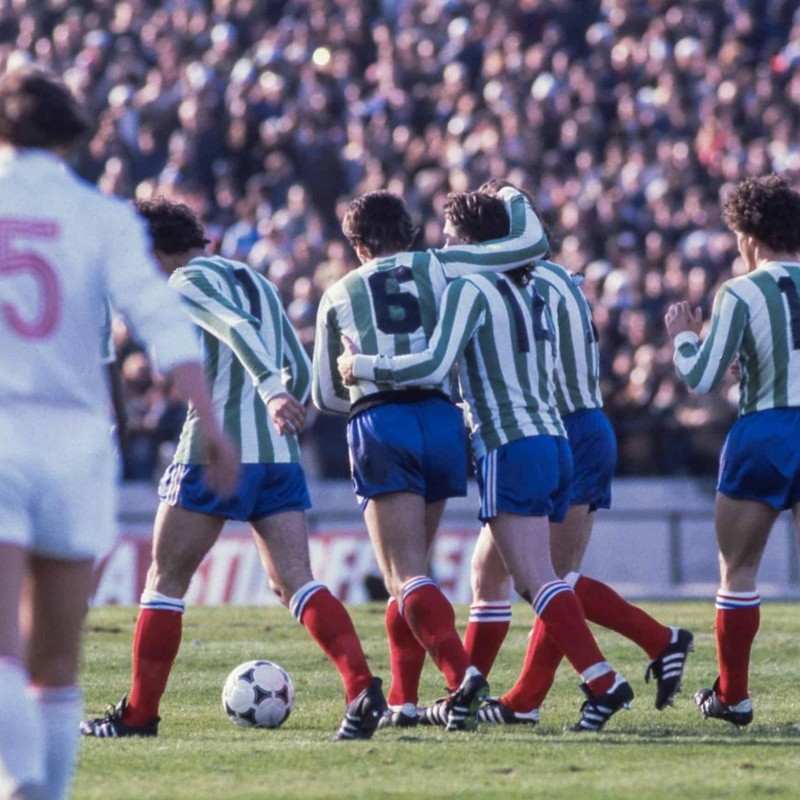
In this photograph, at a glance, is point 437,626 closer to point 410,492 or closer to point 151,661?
point 410,492

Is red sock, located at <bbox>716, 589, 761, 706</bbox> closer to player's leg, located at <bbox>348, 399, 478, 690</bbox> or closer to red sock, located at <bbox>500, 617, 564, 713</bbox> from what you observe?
red sock, located at <bbox>500, 617, 564, 713</bbox>

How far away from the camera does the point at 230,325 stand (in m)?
7.14

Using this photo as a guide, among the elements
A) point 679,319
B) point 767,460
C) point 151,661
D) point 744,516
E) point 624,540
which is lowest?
point 624,540

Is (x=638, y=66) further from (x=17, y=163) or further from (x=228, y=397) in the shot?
(x=17, y=163)

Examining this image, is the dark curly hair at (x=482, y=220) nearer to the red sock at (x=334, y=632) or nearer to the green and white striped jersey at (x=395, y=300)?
the green and white striped jersey at (x=395, y=300)

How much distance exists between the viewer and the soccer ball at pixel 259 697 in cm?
782

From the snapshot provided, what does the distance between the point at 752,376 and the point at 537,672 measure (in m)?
1.48

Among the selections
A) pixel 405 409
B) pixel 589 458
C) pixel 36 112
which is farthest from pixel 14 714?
pixel 589 458

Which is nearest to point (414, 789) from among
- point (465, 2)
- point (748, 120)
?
point (748, 120)

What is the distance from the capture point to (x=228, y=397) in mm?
7574

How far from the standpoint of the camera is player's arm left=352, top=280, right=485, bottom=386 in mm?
7227

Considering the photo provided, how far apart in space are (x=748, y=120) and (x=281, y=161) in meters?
5.30

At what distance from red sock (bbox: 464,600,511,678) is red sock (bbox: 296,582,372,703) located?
31.9 inches

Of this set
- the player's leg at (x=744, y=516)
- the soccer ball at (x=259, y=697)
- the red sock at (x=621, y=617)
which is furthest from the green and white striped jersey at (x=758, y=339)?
the soccer ball at (x=259, y=697)
